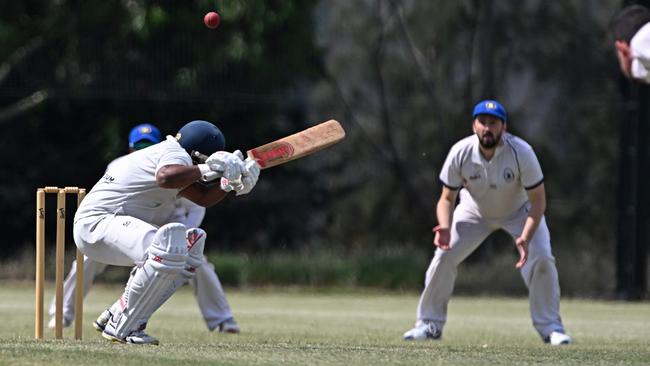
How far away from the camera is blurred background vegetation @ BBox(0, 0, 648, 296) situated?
16.4m

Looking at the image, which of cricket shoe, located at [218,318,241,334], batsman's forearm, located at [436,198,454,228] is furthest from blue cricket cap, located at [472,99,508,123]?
cricket shoe, located at [218,318,241,334]

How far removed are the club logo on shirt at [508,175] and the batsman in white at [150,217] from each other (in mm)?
2302

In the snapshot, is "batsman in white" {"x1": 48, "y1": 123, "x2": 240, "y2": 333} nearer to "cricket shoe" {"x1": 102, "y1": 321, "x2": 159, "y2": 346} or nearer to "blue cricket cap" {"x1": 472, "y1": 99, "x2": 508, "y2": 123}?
"blue cricket cap" {"x1": 472, "y1": 99, "x2": 508, "y2": 123}

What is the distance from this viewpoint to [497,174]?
8.66 m

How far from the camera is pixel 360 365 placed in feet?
19.6

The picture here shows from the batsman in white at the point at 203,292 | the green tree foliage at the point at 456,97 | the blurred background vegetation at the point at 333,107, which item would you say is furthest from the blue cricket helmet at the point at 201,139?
the green tree foliage at the point at 456,97

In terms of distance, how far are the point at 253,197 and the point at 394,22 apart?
12.9 ft

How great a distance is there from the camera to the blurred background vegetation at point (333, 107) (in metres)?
16.4

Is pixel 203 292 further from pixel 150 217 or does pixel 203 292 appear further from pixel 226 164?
pixel 226 164

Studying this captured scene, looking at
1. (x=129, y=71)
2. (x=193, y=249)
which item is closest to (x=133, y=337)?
(x=193, y=249)

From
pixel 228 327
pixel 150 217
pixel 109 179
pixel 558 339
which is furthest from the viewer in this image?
pixel 228 327

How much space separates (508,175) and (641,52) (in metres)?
1.95

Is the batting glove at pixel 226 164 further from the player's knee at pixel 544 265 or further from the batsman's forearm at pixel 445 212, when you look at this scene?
the player's knee at pixel 544 265

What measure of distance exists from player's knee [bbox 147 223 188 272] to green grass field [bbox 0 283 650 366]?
0.40 meters
